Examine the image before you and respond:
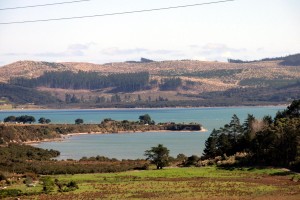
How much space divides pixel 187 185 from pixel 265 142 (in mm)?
16374

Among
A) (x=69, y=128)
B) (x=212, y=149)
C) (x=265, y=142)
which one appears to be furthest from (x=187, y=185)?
(x=69, y=128)

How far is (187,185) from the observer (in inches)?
1992

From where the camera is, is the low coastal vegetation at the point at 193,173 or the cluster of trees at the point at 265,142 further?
the cluster of trees at the point at 265,142

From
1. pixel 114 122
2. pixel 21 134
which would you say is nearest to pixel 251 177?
pixel 21 134

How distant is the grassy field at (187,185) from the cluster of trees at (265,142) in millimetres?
3811

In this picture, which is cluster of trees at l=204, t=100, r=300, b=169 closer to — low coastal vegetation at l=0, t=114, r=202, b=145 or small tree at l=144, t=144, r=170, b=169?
small tree at l=144, t=144, r=170, b=169

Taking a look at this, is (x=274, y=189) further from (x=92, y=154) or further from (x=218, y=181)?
(x=92, y=154)

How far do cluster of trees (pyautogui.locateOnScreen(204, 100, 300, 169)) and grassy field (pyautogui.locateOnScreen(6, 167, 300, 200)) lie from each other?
3811 mm

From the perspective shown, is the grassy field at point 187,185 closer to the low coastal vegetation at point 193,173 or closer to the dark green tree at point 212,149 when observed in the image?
the low coastal vegetation at point 193,173

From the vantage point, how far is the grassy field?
45.1 metres

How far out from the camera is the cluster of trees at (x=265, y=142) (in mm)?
61719

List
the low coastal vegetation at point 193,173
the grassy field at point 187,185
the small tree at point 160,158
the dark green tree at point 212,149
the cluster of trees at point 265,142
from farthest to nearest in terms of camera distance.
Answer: the dark green tree at point 212,149, the small tree at point 160,158, the cluster of trees at point 265,142, the low coastal vegetation at point 193,173, the grassy field at point 187,185

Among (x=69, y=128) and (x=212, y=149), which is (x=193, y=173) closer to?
(x=212, y=149)

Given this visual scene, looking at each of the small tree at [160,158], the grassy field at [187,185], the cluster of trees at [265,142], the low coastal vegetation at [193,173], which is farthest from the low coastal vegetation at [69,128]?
the grassy field at [187,185]
